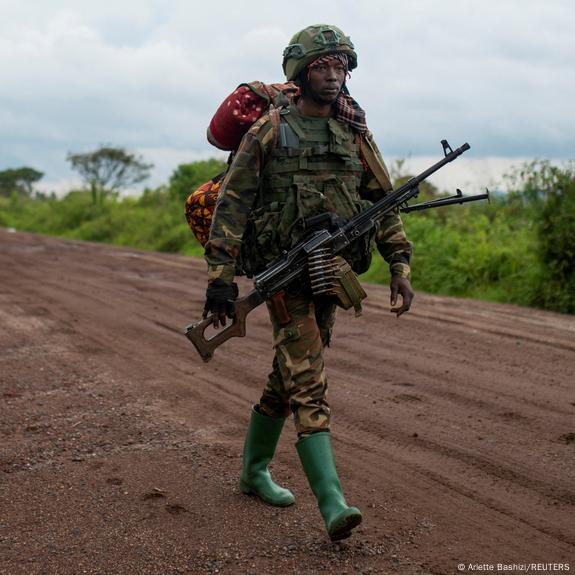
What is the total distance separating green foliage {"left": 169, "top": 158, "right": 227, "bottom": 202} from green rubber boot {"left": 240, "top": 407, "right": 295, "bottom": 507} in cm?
2128

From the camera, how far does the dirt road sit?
11.6 feet

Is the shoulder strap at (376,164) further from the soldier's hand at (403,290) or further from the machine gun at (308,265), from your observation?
the soldier's hand at (403,290)

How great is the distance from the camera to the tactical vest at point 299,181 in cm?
378

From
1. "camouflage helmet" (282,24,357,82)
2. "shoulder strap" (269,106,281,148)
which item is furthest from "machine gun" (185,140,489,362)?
"camouflage helmet" (282,24,357,82)

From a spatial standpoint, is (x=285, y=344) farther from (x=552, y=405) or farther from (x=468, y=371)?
(x=468, y=371)

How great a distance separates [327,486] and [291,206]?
117 cm

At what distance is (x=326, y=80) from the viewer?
12.3 ft

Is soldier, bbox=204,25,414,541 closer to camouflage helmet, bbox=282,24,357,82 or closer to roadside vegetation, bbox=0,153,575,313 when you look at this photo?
camouflage helmet, bbox=282,24,357,82

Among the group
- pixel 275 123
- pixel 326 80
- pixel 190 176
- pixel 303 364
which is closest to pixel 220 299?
pixel 303 364

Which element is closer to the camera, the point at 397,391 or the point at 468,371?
the point at 397,391

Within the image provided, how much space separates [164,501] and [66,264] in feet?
36.4

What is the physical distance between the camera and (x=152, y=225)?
76.2 feet

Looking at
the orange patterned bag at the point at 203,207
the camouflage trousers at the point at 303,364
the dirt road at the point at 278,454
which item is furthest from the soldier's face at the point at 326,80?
the dirt road at the point at 278,454

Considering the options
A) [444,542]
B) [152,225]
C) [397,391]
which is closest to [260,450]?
[444,542]
